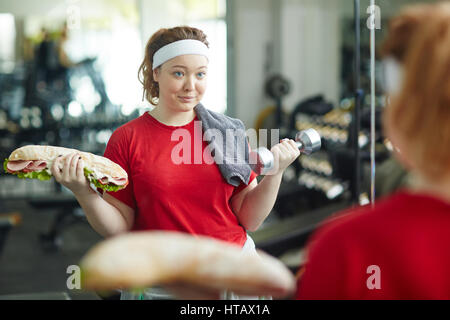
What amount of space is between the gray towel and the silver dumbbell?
3 centimetres

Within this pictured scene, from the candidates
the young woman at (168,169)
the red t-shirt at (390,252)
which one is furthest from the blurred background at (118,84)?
the red t-shirt at (390,252)

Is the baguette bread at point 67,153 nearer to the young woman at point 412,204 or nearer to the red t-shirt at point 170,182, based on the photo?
the red t-shirt at point 170,182

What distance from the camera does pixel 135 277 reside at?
0.78 m

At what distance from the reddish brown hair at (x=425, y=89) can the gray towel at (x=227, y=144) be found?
0.61 m

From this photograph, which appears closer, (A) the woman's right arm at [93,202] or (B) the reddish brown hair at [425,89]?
(B) the reddish brown hair at [425,89]

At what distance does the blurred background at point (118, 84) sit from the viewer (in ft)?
16.9

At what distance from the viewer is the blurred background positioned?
5.15 metres

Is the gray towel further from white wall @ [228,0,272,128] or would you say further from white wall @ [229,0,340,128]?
white wall @ [228,0,272,128]

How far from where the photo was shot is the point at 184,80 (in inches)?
51.9

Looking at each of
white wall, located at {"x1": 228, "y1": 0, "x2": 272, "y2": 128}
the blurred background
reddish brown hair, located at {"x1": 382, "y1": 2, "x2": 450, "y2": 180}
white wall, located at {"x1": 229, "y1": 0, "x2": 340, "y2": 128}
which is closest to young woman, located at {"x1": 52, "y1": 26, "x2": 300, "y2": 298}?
reddish brown hair, located at {"x1": 382, "y1": 2, "x2": 450, "y2": 180}

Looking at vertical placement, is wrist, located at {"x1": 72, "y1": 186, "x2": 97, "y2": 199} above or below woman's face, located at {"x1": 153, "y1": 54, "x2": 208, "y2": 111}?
below

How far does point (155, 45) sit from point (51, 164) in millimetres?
348

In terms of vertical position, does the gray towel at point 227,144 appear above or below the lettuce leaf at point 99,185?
above

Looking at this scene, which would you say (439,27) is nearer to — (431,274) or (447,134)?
(447,134)
